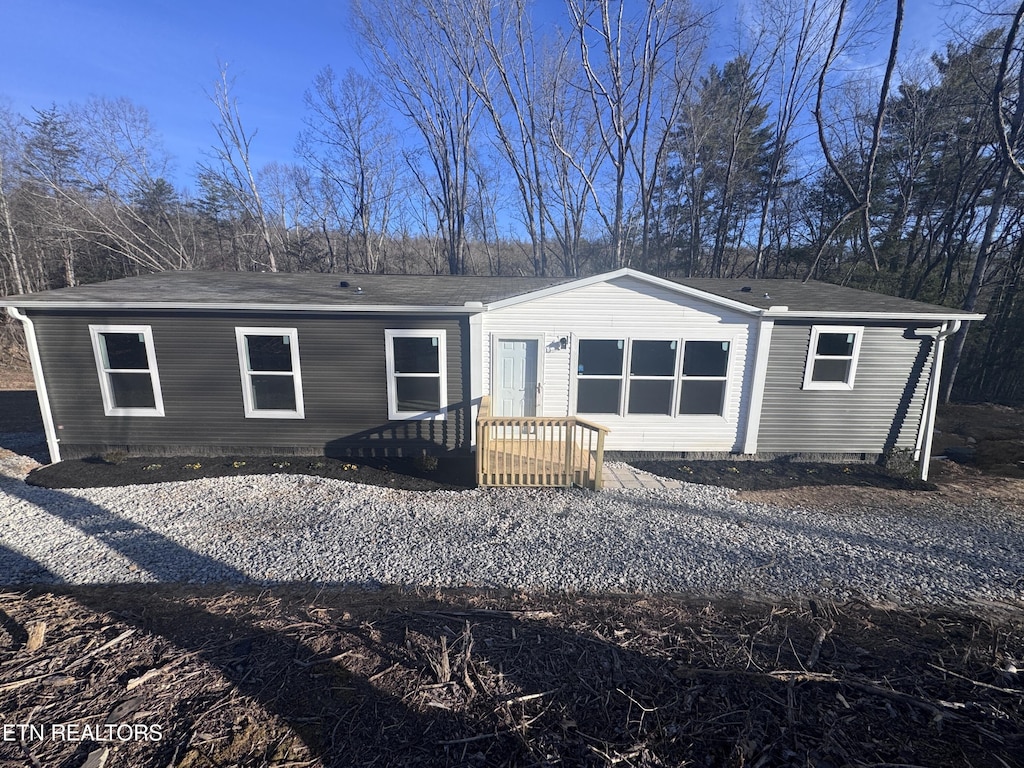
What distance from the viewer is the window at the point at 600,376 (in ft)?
25.6

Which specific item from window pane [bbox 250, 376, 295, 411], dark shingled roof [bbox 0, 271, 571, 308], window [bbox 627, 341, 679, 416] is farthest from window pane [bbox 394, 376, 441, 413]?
window [bbox 627, 341, 679, 416]

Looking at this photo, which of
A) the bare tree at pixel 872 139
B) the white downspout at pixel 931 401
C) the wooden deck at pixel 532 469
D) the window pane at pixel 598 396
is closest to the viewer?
the wooden deck at pixel 532 469

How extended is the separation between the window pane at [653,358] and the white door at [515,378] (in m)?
1.93

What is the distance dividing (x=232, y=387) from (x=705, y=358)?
8.87 meters

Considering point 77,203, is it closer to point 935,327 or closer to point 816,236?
point 935,327

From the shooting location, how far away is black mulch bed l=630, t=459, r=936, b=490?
712cm

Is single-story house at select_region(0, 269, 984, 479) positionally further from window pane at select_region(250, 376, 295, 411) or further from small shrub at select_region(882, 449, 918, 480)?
small shrub at select_region(882, 449, 918, 480)

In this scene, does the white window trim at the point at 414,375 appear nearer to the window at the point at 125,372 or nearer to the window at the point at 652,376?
the window at the point at 652,376

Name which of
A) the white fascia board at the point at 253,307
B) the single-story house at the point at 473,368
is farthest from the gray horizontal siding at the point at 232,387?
the white fascia board at the point at 253,307

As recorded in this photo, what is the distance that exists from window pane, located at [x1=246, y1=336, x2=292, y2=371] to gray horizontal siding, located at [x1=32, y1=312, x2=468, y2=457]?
0.96ft

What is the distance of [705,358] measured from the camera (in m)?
7.87

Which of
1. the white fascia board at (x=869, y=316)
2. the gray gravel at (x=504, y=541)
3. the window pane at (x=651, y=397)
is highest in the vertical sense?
the white fascia board at (x=869, y=316)

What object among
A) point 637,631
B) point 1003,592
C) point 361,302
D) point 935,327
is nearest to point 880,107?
point 935,327

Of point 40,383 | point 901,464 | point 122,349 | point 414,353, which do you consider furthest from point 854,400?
point 40,383
